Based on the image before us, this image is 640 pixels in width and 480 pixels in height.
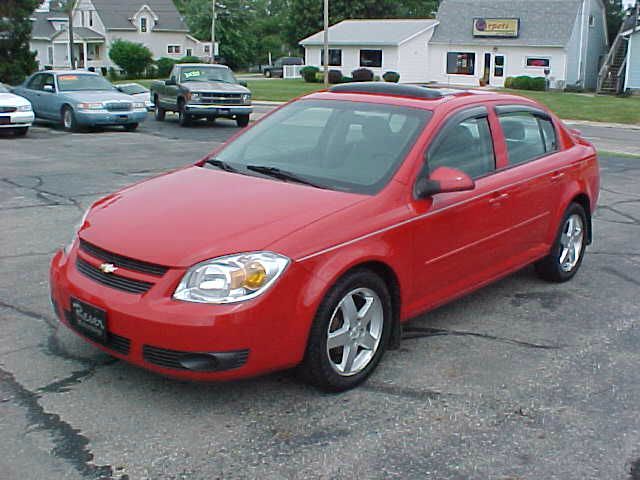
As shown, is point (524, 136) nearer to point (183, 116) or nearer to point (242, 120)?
point (183, 116)

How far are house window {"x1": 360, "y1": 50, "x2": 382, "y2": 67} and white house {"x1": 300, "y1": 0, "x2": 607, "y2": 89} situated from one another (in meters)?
0.07

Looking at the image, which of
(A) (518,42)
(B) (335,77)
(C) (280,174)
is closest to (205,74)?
(C) (280,174)

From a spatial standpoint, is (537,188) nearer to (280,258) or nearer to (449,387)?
(449,387)

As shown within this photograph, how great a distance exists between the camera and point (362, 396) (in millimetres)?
4469

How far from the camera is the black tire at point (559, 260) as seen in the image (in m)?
6.58

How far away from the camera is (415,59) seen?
5691 cm

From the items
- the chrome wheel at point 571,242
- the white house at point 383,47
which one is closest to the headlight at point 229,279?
the chrome wheel at point 571,242

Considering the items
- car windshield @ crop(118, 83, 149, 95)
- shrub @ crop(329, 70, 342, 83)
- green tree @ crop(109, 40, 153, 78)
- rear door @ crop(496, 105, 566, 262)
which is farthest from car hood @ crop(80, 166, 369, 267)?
green tree @ crop(109, 40, 153, 78)

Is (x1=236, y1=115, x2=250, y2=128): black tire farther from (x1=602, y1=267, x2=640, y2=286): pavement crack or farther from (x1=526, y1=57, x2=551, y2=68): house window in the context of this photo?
(x1=526, y1=57, x2=551, y2=68): house window

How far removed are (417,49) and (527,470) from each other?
181 ft

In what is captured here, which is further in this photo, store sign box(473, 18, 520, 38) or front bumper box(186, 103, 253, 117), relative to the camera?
store sign box(473, 18, 520, 38)

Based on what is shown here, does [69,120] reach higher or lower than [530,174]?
lower

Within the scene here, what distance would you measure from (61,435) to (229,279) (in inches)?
43.5

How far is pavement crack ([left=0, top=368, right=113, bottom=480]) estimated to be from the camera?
3.61 meters
